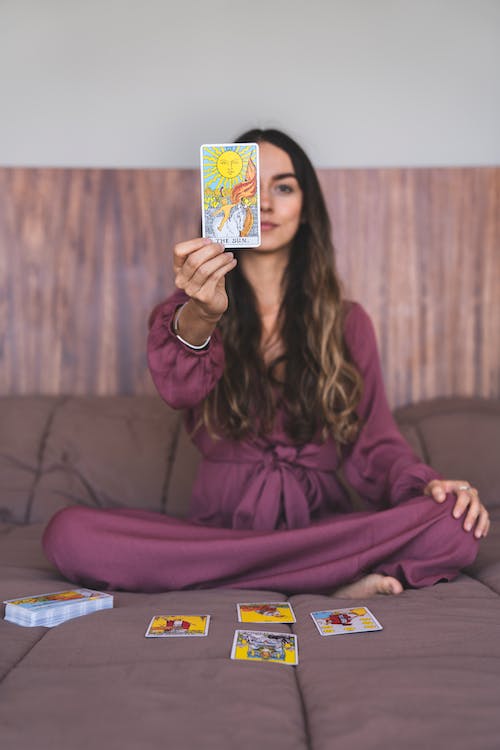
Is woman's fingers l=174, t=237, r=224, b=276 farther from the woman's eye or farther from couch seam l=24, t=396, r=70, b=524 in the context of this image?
couch seam l=24, t=396, r=70, b=524

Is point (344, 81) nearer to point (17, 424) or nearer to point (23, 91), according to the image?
point (23, 91)

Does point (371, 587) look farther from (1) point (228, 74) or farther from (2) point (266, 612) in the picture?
(1) point (228, 74)

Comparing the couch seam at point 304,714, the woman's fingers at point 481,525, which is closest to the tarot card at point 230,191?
the woman's fingers at point 481,525

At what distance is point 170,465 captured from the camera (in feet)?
8.34

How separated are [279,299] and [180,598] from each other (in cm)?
103

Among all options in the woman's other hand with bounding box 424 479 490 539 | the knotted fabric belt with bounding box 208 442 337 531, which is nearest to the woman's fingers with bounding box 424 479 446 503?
the woman's other hand with bounding box 424 479 490 539

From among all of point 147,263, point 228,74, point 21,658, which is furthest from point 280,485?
point 228,74

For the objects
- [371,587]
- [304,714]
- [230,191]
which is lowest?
[371,587]

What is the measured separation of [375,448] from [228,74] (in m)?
1.67

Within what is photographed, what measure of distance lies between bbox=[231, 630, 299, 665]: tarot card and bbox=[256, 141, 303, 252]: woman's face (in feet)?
3.96

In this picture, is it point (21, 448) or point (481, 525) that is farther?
point (21, 448)

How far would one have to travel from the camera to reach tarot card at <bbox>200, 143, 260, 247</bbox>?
67.6 inches

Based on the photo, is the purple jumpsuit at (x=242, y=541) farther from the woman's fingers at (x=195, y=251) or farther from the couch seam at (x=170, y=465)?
the couch seam at (x=170, y=465)

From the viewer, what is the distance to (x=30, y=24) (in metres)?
2.95
